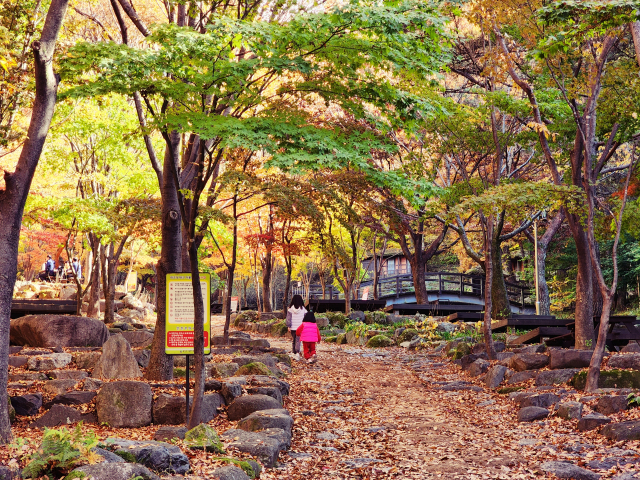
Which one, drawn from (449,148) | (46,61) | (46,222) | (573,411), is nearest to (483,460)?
(573,411)

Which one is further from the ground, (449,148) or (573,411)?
(449,148)

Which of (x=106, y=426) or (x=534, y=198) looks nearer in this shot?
(x=106, y=426)

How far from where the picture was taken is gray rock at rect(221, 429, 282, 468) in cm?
637

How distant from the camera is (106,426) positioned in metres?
7.80

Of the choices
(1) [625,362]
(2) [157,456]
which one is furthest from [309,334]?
(2) [157,456]

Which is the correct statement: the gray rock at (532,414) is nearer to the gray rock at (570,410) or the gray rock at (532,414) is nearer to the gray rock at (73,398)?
the gray rock at (570,410)

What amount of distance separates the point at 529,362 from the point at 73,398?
327 inches

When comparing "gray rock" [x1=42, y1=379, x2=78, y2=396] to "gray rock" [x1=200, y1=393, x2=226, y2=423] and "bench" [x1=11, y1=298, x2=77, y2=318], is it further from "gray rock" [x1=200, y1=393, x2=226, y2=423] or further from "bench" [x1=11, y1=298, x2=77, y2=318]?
"bench" [x1=11, y1=298, x2=77, y2=318]

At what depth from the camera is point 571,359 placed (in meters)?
10.4

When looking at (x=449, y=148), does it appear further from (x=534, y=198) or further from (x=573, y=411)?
(x=573, y=411)

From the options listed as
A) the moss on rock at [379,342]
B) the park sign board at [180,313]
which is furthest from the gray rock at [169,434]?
the moss on rock at [379,342]

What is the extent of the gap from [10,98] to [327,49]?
23.4 ft

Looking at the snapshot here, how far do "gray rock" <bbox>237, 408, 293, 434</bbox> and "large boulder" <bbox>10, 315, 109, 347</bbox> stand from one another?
23.3 ft

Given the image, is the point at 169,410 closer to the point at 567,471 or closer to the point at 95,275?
the point at 567,471
